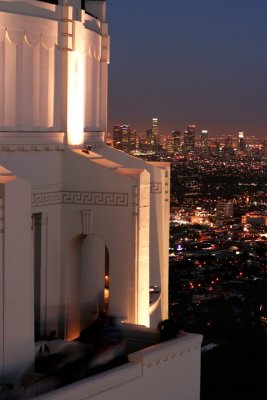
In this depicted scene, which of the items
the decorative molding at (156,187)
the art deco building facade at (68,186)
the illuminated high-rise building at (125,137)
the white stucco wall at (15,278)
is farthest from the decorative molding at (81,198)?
the illuminated high-rise building at (125,137)

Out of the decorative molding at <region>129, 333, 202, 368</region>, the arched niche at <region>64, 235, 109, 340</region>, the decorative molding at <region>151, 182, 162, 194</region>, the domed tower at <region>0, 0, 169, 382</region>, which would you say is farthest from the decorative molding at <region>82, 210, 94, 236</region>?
the decorative molding at <region>151, 182, 162, 194</region>

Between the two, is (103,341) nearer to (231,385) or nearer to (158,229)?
(158,229)

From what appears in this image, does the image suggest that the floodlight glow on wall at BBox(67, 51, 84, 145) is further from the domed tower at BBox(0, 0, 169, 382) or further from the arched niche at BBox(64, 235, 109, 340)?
the arched niche at BBox(64, 235, 109, 340)

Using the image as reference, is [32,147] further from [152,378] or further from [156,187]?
[152,378]

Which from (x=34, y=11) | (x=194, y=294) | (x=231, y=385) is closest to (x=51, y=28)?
(x=34, y=11)

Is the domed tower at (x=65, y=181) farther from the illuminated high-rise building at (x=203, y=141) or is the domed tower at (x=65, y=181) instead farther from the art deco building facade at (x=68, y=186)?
the illuminated high-rise building at (x=203, y=141)

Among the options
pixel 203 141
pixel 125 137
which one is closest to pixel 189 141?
pixel 203 141
